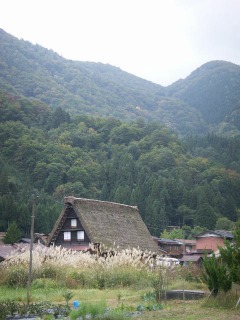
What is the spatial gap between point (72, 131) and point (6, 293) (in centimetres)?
7256

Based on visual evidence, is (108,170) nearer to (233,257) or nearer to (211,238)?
(211,238)

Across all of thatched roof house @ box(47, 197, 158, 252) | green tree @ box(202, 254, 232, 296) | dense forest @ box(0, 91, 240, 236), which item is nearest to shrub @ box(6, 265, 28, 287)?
thatched roof house @ box(47, 197, 158, 252)

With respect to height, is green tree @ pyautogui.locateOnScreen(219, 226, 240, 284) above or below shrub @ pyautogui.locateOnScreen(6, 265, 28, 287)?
above

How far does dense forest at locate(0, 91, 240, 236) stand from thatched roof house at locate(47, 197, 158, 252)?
89.3 feet

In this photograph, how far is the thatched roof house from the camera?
2394 centimetres

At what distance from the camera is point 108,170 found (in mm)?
73500

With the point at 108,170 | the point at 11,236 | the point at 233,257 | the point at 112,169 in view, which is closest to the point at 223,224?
the point at 112,169

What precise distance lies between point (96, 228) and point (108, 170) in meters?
49.5

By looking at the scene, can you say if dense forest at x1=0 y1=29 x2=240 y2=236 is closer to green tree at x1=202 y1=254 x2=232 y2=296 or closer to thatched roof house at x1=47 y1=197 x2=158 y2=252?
thatched roof house at x1=47 y1=197 x2=158 y2=252

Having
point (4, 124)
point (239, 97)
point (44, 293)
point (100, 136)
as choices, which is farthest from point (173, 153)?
point (239, 97)

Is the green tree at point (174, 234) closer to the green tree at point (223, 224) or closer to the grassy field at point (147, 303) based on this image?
the green tree at point (223, 224)

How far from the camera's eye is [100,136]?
286 ft

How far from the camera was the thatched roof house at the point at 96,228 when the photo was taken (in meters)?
23.9

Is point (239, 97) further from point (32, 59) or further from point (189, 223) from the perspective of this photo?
point (189, 223)
